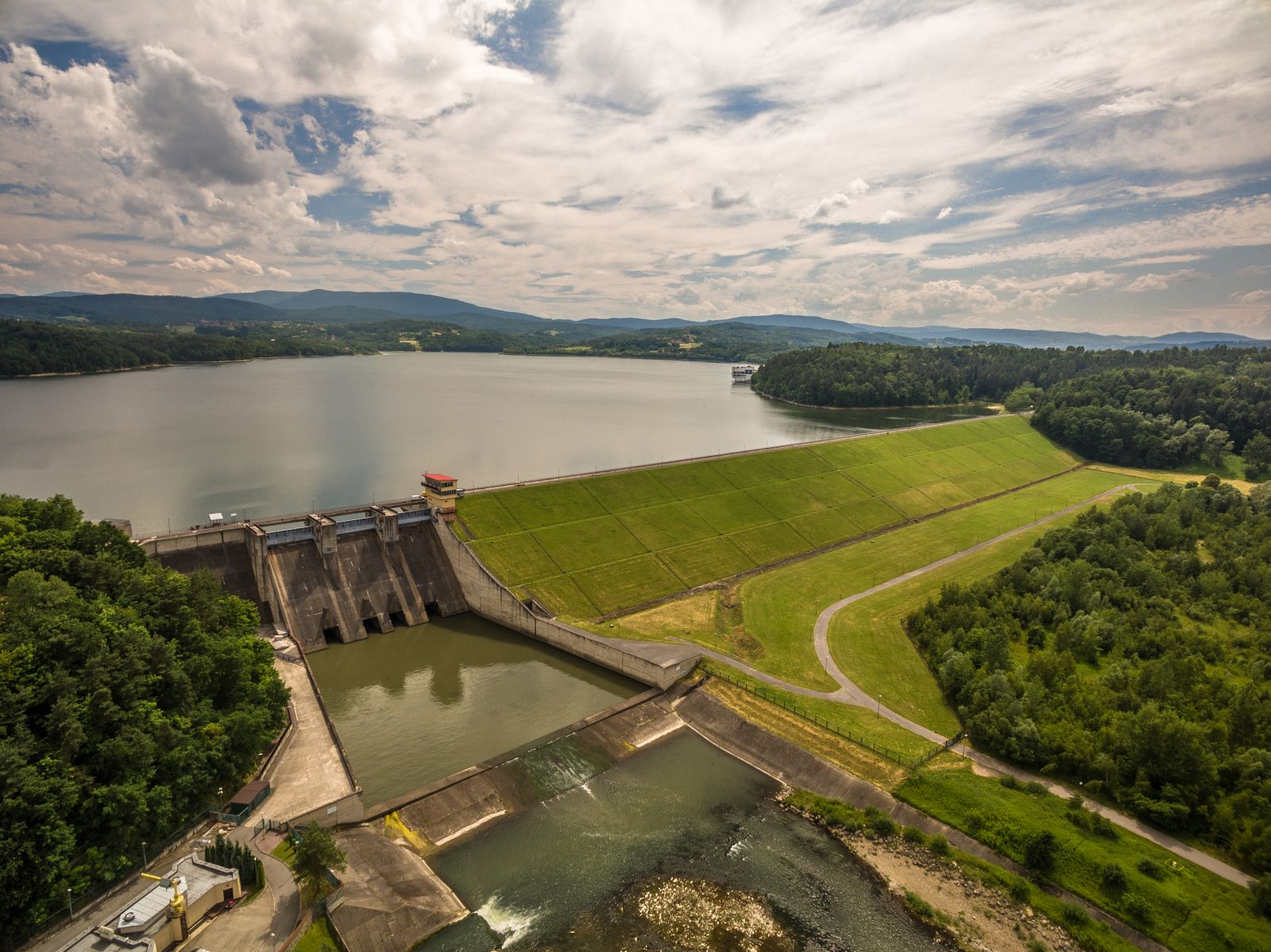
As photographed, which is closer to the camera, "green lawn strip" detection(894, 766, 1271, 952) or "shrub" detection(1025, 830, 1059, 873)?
"green lawn strip" detection(894, 766, 1271, 952)

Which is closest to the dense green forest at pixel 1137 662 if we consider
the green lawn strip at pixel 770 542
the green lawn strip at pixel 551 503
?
the green lawn strip at pixel 770 542

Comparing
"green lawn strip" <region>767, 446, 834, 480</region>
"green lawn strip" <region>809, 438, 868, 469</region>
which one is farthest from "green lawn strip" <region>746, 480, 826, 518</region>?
"green lawn strip" <region>809, 438, 868, 469</region>

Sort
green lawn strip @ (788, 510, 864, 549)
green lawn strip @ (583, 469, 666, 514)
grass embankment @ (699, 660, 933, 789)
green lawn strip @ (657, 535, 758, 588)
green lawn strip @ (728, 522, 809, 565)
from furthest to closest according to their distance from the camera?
1. green lawn strip @ (788, 510, 864, 549)
2. green lawn strip @ (583, 469, 666, 514)
3. green lawn strip @ (728, 522, 809, 565)
4. green lawn strip @ (657, 535, 758, 588)
5. grass embankment @ (699, 660, 933, 789)

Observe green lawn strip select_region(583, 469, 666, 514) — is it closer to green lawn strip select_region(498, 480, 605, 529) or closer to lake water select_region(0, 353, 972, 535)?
green lawn strip select_region(498, 480, 605, 529)

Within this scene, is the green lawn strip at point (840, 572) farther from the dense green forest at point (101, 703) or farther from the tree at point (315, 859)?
the dense green forest at point (101, 703)

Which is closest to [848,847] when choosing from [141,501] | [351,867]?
[351,867]

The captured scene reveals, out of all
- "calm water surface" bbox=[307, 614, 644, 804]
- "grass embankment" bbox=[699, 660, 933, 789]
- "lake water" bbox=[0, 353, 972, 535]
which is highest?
"lake water" bbox=[0, 353, 972, 535]

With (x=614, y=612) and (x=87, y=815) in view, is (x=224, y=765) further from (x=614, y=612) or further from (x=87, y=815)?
(x=614, y=612)
